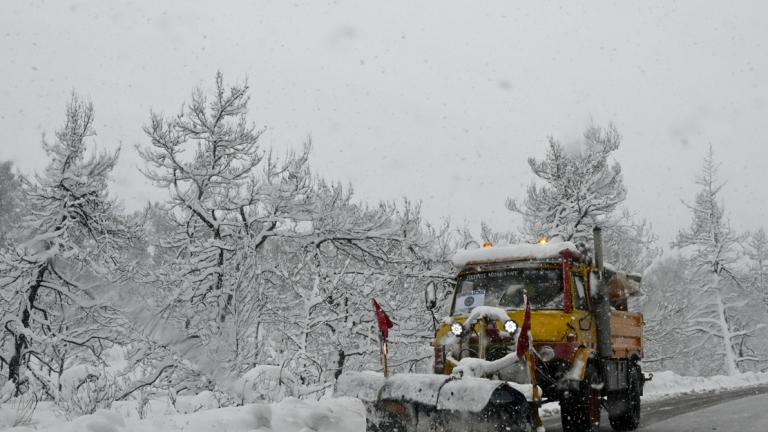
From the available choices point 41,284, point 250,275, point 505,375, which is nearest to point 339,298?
point 250,275

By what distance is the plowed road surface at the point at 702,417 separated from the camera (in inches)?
374

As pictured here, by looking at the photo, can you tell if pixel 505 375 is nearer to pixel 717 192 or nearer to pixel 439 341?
pixel 439 341

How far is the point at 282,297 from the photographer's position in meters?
17.5

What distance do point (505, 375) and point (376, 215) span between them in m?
9.89

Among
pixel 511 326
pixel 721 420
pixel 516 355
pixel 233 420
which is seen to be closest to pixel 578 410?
pixel 511 326

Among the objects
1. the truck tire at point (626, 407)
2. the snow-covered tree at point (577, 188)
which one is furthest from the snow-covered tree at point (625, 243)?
the truck tire at point (626, 407)

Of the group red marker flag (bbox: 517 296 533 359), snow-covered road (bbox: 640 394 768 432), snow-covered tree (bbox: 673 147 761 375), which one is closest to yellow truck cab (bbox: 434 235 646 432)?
red marker flag (bbox: 517 296 533 359)

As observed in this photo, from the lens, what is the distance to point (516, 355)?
6270 mm

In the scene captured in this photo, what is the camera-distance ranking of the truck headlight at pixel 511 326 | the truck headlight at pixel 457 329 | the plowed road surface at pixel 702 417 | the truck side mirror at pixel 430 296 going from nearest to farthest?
the truck headlight at pixel 511 326
the truck headlight at pixel 457 329
the truck side mirror at pixel 430 296
the plowed road surface at pixel 702 417

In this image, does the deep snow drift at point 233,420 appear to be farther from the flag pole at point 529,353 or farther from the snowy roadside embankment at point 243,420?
the flag pole at point 529,353

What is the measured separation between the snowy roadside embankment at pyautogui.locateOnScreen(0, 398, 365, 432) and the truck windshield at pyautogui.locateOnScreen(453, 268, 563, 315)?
194cm

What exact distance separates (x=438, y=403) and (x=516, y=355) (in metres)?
0.87

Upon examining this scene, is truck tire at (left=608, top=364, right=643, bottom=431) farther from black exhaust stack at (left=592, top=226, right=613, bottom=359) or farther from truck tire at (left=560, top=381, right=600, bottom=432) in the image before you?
truck tire at (left=560, top=381, right=600, bottom=432)

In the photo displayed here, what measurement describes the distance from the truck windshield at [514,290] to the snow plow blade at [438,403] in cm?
182
